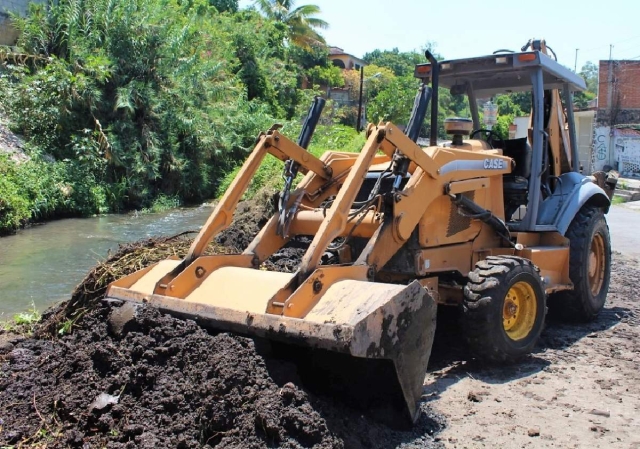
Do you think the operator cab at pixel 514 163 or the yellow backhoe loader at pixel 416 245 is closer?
the yellow backhoe loader at pixel 416 245

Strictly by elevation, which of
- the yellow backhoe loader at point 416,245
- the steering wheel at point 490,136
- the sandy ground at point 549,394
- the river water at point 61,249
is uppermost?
the steering wheel at point 490,136

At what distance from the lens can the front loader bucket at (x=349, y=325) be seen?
12.4ft

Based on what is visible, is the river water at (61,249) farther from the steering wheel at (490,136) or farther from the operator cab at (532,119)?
the steering wheel at (490,136)

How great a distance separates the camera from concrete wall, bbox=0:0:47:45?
65.7 feet

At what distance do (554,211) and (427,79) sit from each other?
191 cm

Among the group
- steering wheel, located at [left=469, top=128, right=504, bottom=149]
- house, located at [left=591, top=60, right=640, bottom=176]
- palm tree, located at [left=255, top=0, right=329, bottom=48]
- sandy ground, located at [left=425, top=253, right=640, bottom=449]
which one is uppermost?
palm tree, located at [left=255, top=0, right=329, bottom=48]

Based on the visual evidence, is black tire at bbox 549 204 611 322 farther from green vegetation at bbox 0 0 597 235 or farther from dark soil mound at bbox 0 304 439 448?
green vegetation at bbox 0 0 597 235

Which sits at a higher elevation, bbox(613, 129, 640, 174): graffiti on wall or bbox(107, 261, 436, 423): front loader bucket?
bbox(613, 129, 640, 174): graffiti on wall

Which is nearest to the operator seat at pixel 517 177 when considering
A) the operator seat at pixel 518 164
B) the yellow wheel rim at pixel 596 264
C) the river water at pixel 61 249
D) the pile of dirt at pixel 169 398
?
the operator seat at pixel 518 164

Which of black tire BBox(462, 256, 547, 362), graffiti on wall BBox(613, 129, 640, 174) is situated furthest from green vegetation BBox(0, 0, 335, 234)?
graffiti on wall BBox(613, 129, 640, 174)

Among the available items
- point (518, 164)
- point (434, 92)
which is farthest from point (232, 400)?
point (518, 164)

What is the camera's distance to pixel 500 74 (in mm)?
6809

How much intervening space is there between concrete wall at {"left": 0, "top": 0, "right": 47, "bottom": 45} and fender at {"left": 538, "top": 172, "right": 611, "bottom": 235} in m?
18.5

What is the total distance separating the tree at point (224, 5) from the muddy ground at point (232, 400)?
43175 mm
